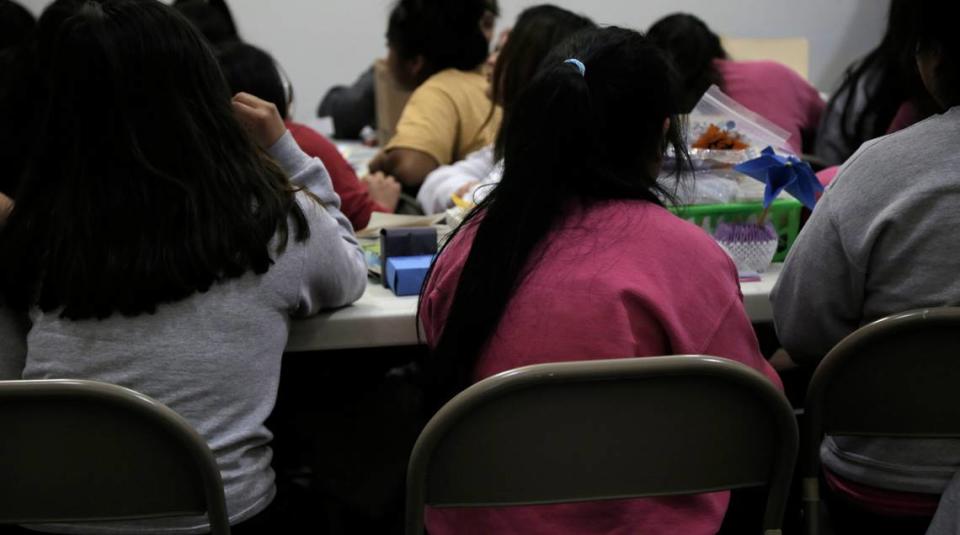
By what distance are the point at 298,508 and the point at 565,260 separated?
19.9 inches

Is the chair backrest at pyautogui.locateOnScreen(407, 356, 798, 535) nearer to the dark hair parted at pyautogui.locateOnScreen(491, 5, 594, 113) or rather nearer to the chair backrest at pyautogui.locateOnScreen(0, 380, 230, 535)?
the chair backrest at pyautogui.locateOnScreen(0, 380, 230, 535)

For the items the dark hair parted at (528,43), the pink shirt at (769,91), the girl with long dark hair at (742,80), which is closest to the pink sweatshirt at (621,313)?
the dark hair parted at (528,43)

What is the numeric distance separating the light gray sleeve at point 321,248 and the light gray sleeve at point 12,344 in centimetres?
33

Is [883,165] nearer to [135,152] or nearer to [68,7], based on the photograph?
[135,152]

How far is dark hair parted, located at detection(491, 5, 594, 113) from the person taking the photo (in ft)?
6.37

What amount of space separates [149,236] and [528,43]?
109 centimetres

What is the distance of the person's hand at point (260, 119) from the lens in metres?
1.31

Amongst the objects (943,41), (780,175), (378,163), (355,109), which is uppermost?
(943,41)

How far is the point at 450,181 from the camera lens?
6.48 feet

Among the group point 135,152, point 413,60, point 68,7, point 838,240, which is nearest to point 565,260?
point 838,240

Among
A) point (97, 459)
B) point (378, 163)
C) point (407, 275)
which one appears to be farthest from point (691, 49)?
point (97, 459)

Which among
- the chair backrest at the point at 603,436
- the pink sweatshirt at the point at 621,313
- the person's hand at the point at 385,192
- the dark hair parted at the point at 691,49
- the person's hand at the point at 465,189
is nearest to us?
the chair backrest at the point at 603,436

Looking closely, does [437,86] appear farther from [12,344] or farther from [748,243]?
[12,344]

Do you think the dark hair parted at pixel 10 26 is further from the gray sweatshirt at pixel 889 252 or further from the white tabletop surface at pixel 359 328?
the gray sweatshirt at pixel 889 252
